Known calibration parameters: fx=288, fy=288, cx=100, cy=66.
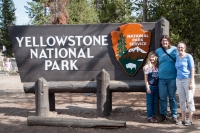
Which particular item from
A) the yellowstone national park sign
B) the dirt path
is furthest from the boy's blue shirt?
the dirt path

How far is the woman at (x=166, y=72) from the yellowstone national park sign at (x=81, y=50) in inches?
21.6

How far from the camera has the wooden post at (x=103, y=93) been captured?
255 inches

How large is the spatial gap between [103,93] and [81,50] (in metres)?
1.12

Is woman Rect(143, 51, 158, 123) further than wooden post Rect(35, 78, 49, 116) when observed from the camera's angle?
No

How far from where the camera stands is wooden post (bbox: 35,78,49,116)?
655cm

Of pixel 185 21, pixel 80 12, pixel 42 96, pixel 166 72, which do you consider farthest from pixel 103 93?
pixel 80 12

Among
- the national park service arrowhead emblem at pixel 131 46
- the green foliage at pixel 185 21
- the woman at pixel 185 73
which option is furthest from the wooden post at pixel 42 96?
the green foliage at pixel 185 21

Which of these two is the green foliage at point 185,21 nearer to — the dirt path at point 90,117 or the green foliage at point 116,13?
the dirt path at point 90,117

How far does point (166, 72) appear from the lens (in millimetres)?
5875

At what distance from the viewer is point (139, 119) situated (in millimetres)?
6543

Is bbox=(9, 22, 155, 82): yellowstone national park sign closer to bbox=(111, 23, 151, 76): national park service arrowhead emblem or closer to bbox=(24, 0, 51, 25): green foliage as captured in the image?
bbox=(111, 23, 151, 76): national park service arrowhead emblem

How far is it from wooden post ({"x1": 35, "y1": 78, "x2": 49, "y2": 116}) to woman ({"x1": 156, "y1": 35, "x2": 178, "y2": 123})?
2577 mm

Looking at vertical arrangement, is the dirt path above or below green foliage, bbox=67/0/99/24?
below

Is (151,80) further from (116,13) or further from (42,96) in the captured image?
(116,13)
